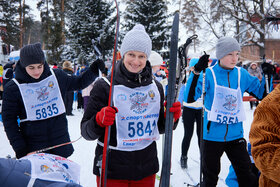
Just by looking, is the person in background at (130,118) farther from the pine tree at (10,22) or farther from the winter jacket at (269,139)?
the pine tree at (10,22)

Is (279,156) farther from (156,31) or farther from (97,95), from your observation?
(156,31)

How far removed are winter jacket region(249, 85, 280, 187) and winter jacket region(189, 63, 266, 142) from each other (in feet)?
4.18

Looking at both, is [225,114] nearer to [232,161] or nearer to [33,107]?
[232,161]

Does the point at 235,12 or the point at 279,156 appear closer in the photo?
the point at 279,156

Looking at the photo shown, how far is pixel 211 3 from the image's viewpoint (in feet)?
65.0

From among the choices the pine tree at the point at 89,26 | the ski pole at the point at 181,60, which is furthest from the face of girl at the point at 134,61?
the pine tree at the point at 89,26

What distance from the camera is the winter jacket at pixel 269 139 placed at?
3.58ft

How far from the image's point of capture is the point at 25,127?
7.35 ft

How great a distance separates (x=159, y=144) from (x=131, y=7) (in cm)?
1748

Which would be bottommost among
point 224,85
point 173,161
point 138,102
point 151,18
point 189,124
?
point 173,161

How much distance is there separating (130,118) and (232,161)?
4.77 ft

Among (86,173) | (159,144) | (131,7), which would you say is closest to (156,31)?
(131,7)

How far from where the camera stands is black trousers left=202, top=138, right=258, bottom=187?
7.81 feet

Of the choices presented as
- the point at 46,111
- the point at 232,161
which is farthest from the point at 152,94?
the point at 232,161
